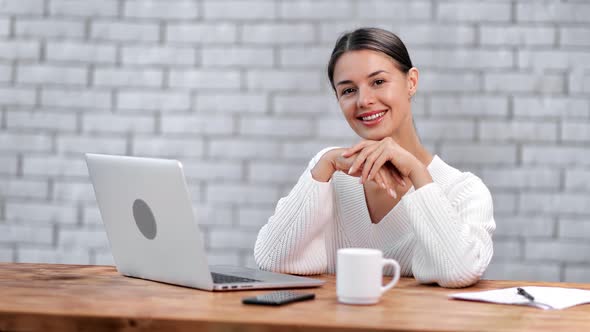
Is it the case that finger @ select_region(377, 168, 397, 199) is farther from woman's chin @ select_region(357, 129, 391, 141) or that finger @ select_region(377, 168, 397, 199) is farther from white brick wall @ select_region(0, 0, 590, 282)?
white brick wall @ select_region(0, 0, 590, 282)

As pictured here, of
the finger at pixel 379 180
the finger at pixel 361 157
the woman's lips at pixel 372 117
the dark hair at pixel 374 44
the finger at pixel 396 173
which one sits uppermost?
Answer: the dark hair at pixel 374 44

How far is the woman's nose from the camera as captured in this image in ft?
7.48

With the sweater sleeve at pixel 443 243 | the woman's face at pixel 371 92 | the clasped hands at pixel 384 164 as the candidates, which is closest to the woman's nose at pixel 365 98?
the woman's face at pixel 371 92

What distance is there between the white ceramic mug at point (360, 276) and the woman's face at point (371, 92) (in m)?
0.86

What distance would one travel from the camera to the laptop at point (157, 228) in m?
1.57

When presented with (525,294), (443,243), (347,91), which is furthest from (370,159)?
(525,294)

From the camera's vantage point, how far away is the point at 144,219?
1702 mm

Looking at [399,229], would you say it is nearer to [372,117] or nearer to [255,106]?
[372,117]

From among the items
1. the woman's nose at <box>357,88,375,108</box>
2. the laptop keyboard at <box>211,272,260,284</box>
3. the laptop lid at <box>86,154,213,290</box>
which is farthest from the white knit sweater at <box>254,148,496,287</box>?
the laptop lid at <box>86,154,213,290</box>

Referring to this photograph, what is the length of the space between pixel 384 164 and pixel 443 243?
28cm

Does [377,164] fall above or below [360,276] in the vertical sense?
above

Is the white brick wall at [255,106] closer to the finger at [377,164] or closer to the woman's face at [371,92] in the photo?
the woman's face at [371,92]

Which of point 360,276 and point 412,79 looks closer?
point 360,276

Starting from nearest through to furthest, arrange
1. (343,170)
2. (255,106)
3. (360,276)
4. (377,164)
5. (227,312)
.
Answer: (227,312)
(360,276)
(377,164)
(343,170)
(255,106)
